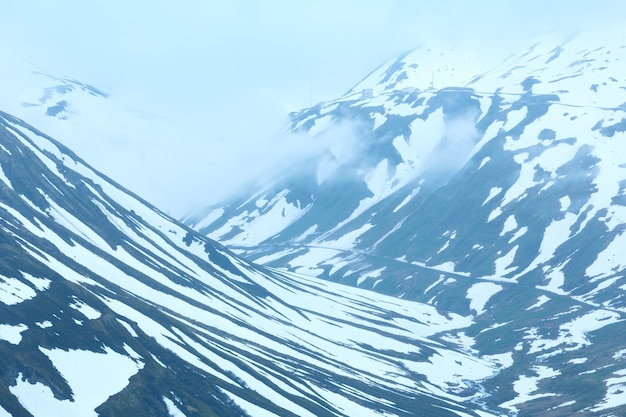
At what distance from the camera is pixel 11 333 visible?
98312mm

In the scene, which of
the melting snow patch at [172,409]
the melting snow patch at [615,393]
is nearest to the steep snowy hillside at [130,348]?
the melting snow patch at [172,409]

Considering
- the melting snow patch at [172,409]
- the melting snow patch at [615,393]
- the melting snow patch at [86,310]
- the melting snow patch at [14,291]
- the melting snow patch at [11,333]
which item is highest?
the melting snow patch at [615,393]

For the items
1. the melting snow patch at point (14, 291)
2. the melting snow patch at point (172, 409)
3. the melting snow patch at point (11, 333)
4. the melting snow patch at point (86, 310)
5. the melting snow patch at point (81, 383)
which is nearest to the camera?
the melting snow patch at point (81, 383)

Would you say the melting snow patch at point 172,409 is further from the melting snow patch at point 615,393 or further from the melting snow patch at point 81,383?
the melting snow patch at point 615,393

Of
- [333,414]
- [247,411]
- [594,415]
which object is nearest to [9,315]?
[247,411]

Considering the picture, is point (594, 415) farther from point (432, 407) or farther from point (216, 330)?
point (216, 330)

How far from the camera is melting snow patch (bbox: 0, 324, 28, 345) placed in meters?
96.7

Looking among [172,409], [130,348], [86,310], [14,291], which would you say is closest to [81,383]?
[172,409]

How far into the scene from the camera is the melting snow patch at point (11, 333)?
317 feet

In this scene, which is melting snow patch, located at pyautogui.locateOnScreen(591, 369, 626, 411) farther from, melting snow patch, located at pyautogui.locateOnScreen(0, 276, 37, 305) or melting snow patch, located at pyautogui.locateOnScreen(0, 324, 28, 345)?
melting snow patch, located at pyautogui.locateOnScreen(0, 324, 28, 345)

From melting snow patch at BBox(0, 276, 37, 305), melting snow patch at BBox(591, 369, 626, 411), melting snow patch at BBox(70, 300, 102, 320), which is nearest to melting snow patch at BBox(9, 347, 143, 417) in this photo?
melting snow patch at BBox(70, 300, 102, 320)

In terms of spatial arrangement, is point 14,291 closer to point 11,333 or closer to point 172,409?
point 11,333

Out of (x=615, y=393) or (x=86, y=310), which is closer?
(x=86, y=310)

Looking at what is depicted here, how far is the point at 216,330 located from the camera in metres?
166
